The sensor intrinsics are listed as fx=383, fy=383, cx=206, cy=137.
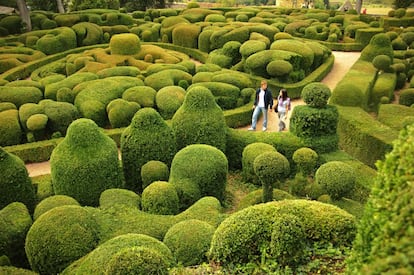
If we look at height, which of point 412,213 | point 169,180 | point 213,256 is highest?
point 412,213

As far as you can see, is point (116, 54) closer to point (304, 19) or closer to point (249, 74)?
point (249, 74)

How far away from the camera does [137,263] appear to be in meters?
5.44

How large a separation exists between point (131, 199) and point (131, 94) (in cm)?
759

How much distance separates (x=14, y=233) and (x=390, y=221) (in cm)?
788

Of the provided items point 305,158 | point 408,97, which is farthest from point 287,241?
point 408,97

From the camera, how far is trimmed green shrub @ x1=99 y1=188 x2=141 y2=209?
370 inches

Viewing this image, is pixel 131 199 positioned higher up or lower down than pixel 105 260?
lower down

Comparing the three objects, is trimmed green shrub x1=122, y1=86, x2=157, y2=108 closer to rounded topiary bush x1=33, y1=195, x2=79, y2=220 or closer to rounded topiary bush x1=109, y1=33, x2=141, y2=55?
rounded topiary bush x1=109, y1=33, x2=141, y2=55

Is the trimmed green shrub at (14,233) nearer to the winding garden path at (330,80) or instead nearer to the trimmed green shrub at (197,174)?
the trimmed green shrub at (197,174)

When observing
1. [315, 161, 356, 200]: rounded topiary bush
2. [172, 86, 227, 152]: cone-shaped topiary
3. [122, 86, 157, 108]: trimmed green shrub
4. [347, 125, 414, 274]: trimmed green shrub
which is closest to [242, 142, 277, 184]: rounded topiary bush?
[172, 86, 227, 152]: cone-shaped topiary

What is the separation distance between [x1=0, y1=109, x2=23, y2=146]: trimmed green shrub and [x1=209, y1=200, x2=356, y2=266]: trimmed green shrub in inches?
432

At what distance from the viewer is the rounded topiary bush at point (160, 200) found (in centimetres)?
930

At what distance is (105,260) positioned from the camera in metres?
6.44

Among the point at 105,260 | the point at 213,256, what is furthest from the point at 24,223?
the point at 213,256
